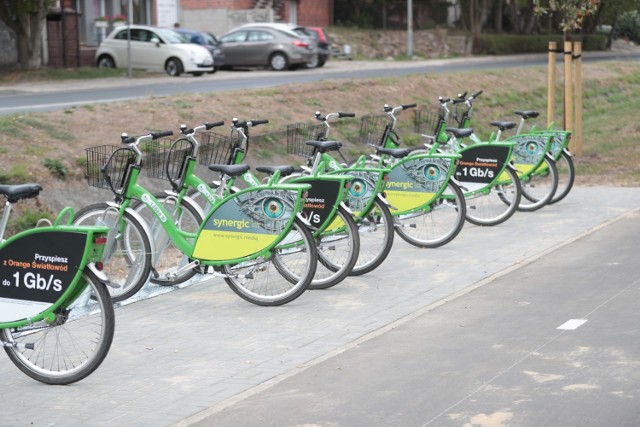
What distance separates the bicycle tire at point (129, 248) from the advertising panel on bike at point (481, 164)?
13.6 ft

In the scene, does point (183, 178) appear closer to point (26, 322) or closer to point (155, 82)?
point (26, 322)

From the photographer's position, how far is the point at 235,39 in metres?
39.8

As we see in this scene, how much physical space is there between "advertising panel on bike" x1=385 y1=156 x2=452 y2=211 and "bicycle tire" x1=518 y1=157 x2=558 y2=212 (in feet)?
8.01

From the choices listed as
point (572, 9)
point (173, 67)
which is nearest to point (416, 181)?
point (572, 9)

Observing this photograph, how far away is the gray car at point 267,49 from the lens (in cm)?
3878

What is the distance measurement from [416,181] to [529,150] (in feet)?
8.45

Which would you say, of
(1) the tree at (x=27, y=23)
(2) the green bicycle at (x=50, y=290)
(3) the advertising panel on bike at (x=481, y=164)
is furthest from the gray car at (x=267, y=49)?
(2) the green bicycle at (x=50, y=290)

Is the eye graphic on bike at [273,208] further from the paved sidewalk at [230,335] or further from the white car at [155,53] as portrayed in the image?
the white car at [155,53]

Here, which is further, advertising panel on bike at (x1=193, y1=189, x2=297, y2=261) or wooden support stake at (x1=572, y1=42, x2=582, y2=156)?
wooden support stake at (x1=572, y1=42, x2=582, y2=156)

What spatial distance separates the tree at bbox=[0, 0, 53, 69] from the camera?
1323 inches

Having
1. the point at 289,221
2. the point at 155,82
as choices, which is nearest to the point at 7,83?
the point at 155,82

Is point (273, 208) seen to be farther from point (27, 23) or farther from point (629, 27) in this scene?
point (629, 27)

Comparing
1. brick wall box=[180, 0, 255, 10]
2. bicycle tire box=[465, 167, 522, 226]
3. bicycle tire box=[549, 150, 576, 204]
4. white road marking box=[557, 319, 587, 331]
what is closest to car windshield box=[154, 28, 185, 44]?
brick wall box=[180, 0, 255, 10]

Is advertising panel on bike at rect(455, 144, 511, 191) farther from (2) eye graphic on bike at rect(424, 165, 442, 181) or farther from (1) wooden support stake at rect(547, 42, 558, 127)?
(1) wooden support stake at rect(547, 42, 558, 127)
